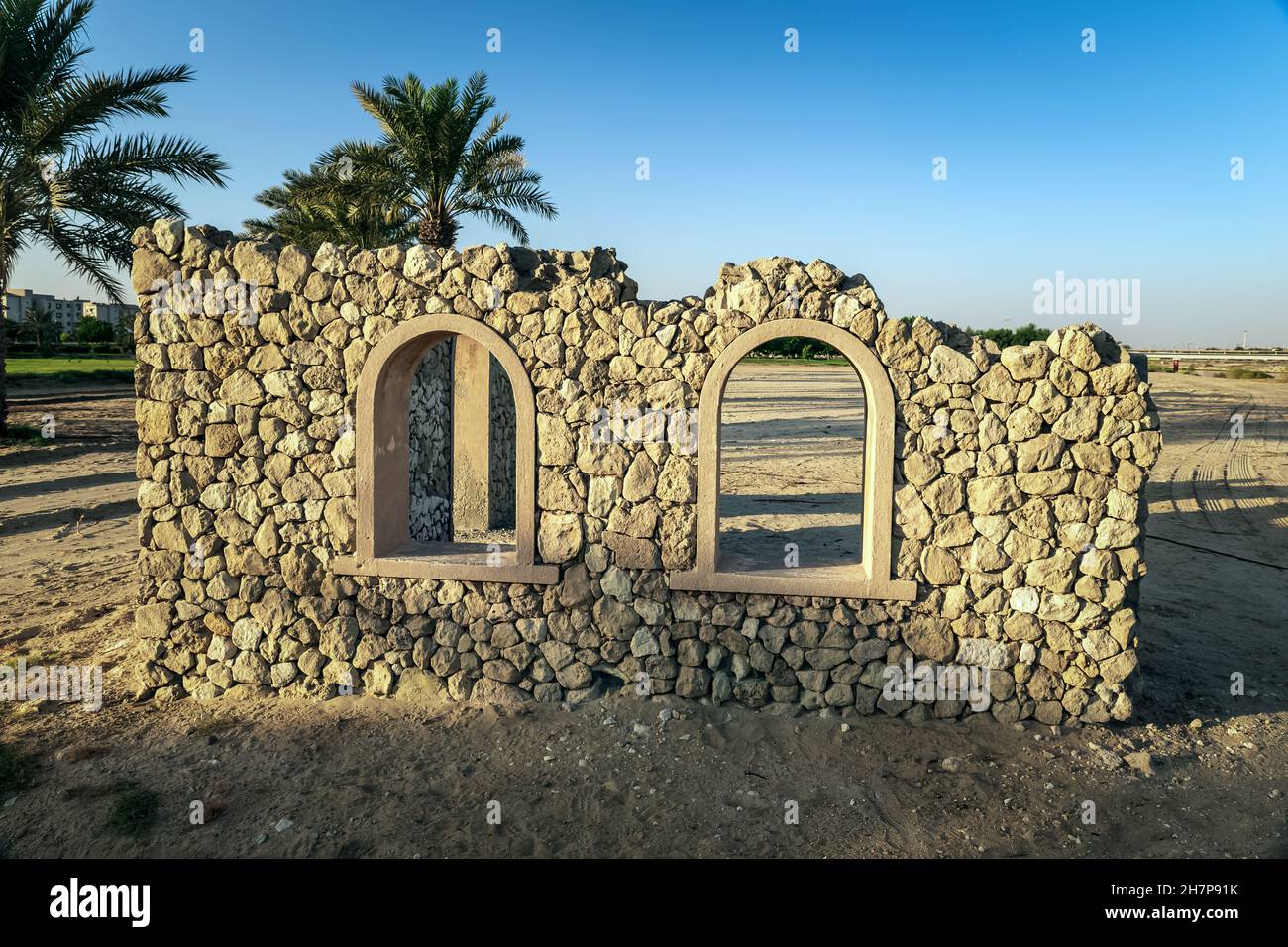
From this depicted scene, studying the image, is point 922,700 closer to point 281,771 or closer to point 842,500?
point 281,771

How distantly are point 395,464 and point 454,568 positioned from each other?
44.9 inches

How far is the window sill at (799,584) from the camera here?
22.4 ft

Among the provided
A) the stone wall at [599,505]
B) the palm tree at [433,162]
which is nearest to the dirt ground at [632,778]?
the stone wall at [599,505]

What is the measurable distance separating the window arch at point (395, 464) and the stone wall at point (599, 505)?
11cm

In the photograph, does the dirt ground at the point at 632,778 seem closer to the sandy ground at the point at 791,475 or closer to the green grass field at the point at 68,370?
the sandy ground at the point at 791,475

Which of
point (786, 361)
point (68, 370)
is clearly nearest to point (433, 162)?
point (68, 370)

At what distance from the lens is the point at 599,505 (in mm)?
7090

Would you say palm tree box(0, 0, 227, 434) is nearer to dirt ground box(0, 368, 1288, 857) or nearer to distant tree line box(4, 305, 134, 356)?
dirt ground box(0, 368, 1288, 857)

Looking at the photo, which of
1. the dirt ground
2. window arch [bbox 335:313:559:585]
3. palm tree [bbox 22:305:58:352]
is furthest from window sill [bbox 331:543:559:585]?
palm tree [bbox 22:305:58:352]

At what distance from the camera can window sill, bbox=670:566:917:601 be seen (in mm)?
6812

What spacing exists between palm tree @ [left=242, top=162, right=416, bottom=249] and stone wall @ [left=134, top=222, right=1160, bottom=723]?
11.3 m

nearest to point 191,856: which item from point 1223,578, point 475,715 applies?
point 475,715

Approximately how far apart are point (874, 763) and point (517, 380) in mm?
3947

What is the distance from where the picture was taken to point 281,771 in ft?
20.8
